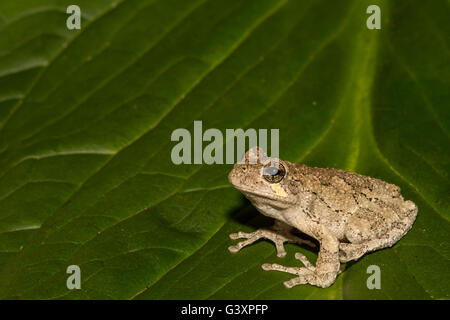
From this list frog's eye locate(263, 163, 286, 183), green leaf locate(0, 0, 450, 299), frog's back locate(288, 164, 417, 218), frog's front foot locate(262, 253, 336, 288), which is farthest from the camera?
frog's back locate(288, 164, 417, 218)

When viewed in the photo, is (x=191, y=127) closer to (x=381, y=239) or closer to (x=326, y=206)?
(x=326, y=206)

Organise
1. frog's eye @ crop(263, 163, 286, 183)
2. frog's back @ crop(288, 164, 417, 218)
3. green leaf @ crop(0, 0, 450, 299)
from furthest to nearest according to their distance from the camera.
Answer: frog's back @ crop(288, 164, 417, 218)
frog's eye @ crop(263, 163, 286, 183)
green leaf @ crop(0, 0, 450, 299)

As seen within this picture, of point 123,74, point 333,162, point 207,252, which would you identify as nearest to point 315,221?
point 333,162

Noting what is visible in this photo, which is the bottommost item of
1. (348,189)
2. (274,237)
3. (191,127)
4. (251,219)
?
(274,237)

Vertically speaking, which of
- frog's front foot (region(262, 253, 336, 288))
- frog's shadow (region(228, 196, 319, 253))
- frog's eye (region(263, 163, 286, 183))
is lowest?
frog's front foot (region(262, 253, 336, 288))


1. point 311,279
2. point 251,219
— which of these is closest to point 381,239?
point 311,279

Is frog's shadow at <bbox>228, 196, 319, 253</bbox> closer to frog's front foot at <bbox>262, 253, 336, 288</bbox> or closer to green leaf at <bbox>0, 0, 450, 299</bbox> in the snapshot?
green leaf at <bbox>0, 0, 450, 299</bbox>

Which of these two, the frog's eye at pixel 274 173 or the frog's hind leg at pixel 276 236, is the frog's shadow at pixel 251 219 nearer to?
the frog's hind leg at pixel 276 236

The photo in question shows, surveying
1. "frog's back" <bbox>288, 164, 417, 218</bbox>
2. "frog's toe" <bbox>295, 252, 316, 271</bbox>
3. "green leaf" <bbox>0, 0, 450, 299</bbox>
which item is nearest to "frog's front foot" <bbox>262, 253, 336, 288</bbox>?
"green leaf" <bbox>0, 0, 450, 299</bbox>
